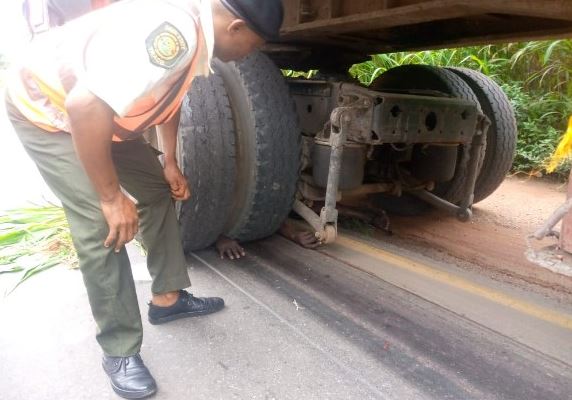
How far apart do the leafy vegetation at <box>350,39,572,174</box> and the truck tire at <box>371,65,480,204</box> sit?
2.17 m

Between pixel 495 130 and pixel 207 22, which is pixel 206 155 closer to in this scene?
pixel 207 22

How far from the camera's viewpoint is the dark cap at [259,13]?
1571 mm

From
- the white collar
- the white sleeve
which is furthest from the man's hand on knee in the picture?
the white collar

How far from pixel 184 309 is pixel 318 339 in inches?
26.5

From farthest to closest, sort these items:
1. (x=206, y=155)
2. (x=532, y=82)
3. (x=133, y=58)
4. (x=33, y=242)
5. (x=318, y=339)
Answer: (x=532, y=82)
(x=33, y=242)
(x=206, y=155)
(x=318, y=339)
(x=133, y=58)

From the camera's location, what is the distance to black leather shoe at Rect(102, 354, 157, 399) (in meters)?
1.76

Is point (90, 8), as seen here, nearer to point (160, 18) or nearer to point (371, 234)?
point (160, 18)

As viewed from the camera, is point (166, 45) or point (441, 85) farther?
point (441, 85)

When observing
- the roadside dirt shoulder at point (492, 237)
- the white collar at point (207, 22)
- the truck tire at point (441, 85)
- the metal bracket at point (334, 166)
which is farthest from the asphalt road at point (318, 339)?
the white collar at point (207, 22)

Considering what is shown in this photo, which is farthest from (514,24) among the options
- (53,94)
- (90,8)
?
(90,8)

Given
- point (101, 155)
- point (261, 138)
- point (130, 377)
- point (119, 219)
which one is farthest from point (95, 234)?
point (261, 138)

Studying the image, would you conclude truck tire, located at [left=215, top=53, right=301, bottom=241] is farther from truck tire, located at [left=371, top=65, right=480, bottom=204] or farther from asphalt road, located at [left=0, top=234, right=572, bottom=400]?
truck tire, located at [left=371, top=65, right=480, bottom=204]

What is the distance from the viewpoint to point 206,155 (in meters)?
2.65

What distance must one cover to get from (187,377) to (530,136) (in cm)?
597
